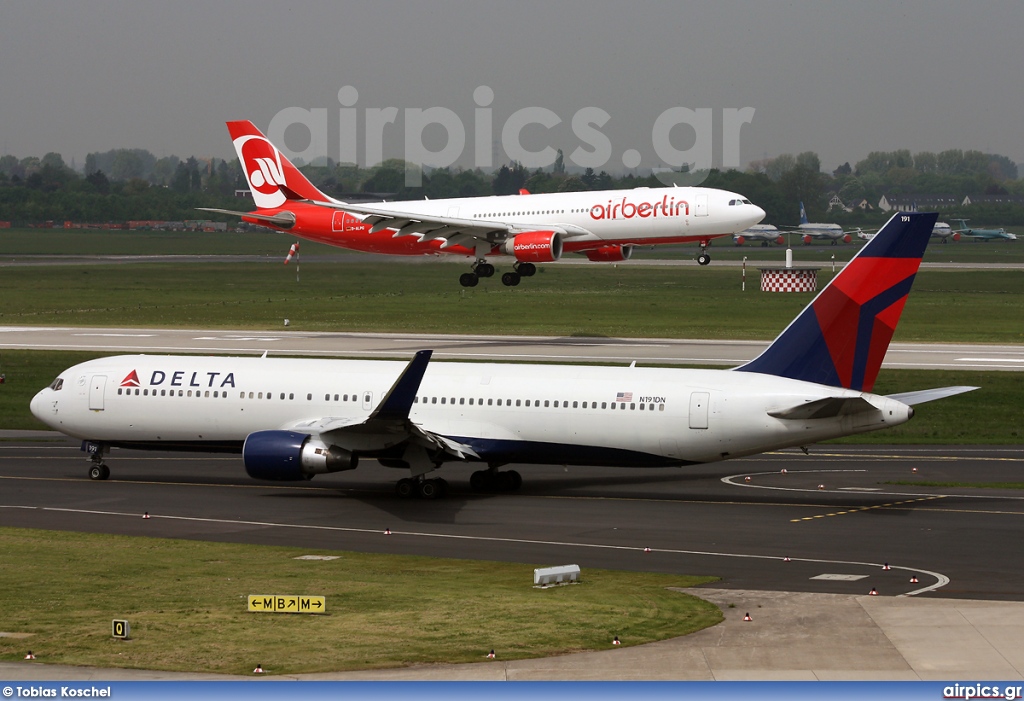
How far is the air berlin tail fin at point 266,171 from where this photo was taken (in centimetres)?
8619

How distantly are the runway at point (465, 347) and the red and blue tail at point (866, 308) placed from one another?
31511 millimetres

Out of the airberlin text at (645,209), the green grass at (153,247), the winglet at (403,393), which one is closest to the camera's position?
the winglet at (403,393)

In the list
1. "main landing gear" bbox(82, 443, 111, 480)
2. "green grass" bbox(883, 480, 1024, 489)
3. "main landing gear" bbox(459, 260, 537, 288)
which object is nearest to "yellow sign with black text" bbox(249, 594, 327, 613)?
Answer: "main landing gear" bbox(82, 443, 111, 480)

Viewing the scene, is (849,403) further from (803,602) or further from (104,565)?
(104,565)

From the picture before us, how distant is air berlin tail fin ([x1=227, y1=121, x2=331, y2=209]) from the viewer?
86.2 metres

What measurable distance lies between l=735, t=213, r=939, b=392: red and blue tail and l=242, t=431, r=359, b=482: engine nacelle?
498 inches

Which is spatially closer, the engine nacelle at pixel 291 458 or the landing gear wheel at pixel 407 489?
the engine nacelle at pixel 291 458

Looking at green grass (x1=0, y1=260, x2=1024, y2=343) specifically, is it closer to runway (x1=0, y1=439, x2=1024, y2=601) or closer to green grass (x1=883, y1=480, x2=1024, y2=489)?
runway (x1=0, y1=439, x2=1024, y2=601)

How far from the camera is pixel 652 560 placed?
98.3 ft

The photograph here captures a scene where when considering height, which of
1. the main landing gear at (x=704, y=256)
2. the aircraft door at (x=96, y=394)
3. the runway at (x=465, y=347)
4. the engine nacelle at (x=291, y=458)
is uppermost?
the main landing gear at (x=704, y=256)

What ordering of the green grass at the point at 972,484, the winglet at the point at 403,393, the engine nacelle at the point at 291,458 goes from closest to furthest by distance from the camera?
the winglet at the point at 403,393, the engine nacelle at the point at 291,458, the green grass at the point at 972,484

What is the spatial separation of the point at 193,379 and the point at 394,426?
25.8 ft

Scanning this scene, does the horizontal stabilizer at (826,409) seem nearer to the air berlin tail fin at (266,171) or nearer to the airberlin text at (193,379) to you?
the airberlin text at (193,379)

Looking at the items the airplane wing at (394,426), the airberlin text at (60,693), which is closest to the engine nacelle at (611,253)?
the airplane wing at (394,426)
